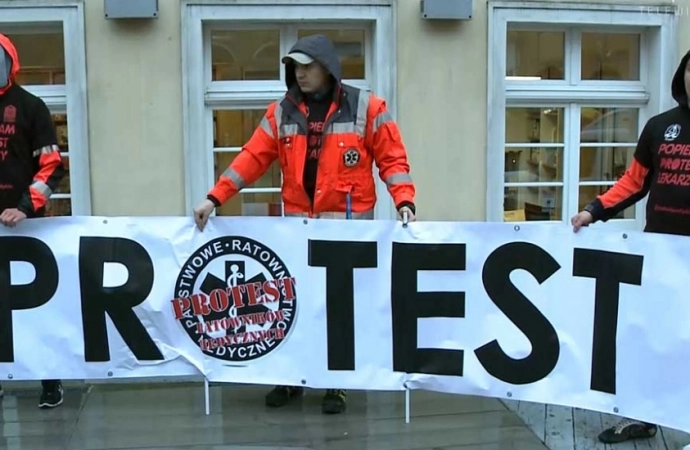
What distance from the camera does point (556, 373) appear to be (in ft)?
12.0

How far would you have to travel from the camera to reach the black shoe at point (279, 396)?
423 centimetres

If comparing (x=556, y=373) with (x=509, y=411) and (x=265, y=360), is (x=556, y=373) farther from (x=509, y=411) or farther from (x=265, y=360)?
(x=265, y=360)

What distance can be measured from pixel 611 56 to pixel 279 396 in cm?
358

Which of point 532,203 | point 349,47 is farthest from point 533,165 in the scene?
point 349,47

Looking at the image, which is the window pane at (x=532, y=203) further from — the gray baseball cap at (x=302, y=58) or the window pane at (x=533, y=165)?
the gray baseball cap at (x=302, y=58)

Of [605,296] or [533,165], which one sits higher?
[533,165]

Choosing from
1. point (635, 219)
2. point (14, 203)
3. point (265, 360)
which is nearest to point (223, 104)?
point (14, 203)

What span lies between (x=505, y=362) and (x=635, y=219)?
281cm

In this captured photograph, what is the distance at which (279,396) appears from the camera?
4.24 meters

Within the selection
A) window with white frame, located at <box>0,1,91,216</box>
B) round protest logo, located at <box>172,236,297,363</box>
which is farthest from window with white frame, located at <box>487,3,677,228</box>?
window with white frame, located at <box>0,1,91,216</box>

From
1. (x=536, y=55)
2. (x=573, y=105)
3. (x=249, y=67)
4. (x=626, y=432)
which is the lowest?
(x=626, y=432)

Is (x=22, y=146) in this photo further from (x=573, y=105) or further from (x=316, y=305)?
(x=573, y=105)

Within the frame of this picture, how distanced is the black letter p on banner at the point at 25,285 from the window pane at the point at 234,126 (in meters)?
1.82

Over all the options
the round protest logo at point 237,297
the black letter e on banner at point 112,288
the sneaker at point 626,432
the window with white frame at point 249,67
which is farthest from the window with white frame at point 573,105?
the black letter e on banner at point 112,288
